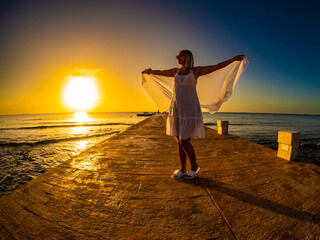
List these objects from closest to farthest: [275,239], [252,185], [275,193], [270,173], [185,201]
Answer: [275,239] < [185,201] < [275,193] < [252,185] < [270,173]

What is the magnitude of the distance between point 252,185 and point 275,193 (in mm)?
260

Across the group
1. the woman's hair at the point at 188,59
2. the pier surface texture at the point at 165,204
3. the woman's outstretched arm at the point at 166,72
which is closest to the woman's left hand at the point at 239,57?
the woman's hair at the point at 188,59

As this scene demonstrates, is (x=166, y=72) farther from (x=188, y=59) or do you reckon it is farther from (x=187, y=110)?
(x=187, y=110)

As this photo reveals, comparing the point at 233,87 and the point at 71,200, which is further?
the point at 233,87

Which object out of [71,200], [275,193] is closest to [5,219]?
[71,200]

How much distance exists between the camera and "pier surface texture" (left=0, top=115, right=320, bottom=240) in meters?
1.19

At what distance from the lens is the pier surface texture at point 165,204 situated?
1.19 m

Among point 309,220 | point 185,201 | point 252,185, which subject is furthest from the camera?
point 252,185

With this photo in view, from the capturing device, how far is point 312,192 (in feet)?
5.73

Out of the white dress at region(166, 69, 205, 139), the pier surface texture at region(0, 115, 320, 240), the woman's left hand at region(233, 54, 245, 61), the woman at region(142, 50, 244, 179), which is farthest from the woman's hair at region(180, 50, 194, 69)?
the pier surface texture at region(0, 115, 320, 240)

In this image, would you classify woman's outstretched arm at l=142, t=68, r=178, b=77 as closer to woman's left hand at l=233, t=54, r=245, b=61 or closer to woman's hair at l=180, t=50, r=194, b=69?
woman's hair at l=180, t=50, r=194, b=69

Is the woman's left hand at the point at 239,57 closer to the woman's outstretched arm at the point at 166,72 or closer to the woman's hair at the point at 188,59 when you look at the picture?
the woman's hair at the point at 188,59

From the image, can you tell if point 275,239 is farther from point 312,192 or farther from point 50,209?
point 50,209

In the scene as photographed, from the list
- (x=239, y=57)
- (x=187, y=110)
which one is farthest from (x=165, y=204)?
(x=239, y=57)
